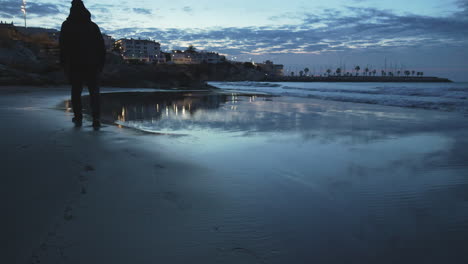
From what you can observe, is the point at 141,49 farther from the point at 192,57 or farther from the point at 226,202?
the point at 226,202

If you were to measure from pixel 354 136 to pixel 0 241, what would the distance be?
523 centimetres

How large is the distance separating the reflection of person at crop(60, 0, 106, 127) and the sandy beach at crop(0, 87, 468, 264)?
1492 mm

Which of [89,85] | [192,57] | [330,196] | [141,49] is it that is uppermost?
[192,57]

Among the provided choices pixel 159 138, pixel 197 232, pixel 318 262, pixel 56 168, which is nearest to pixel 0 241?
pixel 197 232

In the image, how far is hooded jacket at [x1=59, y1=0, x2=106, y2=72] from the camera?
5.07 metres

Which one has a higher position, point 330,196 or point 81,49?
point 81,49

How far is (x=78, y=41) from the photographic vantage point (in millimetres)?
5098

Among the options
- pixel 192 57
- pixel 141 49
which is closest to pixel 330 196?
pixel 141 49

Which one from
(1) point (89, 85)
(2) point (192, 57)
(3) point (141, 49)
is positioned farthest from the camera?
(2) point (192, 57)

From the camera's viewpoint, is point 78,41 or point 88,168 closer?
point 88,168

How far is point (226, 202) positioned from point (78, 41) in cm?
477

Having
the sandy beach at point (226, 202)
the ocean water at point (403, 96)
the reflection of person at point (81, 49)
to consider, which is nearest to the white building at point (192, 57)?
the ocean water at point (403, 96)

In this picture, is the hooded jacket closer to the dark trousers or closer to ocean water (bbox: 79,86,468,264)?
the dark trousers

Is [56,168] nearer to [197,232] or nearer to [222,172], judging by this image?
[222,172]
